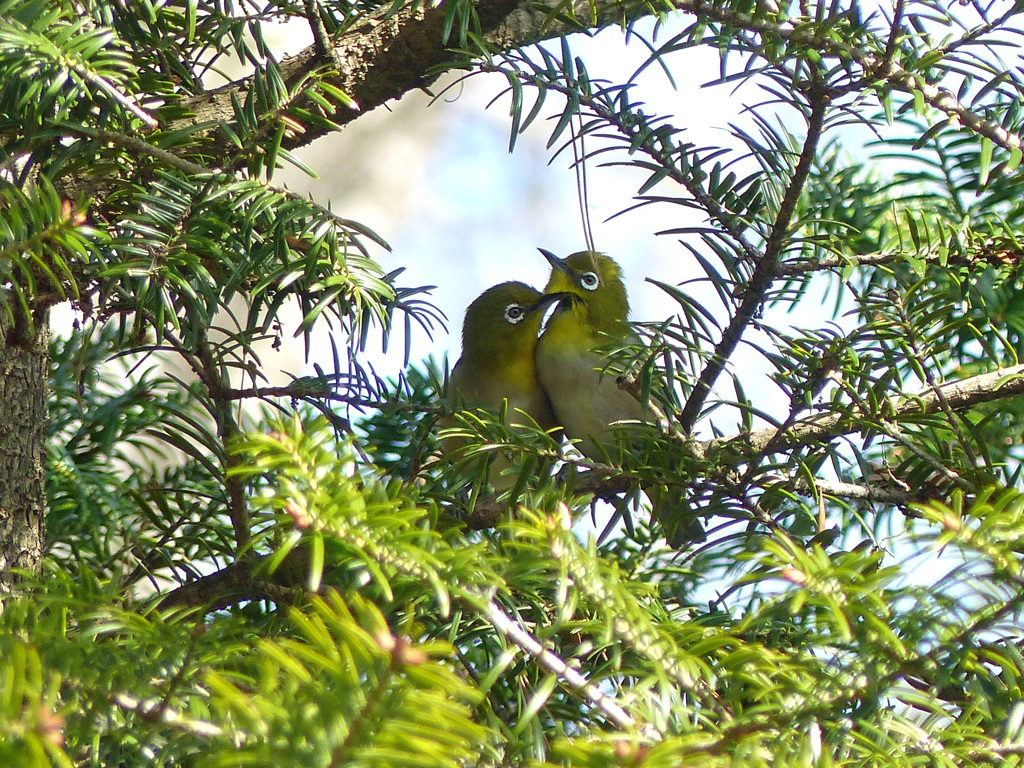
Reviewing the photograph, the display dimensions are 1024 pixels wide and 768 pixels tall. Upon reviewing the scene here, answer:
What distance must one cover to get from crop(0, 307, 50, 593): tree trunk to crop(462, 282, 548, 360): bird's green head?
114 cm

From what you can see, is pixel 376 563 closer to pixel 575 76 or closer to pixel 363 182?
pixel 575 76

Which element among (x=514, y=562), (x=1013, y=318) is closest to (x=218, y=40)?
(x=514, y=562)

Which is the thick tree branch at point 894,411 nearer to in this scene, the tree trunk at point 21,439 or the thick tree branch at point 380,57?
the thick tree branch at point 380,57

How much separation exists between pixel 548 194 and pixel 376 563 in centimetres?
642

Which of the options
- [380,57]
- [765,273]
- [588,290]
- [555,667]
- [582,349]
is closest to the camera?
[555,667]

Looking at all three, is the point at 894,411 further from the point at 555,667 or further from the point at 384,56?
the point at 384,56

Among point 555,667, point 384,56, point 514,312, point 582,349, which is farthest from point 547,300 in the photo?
point 555,667

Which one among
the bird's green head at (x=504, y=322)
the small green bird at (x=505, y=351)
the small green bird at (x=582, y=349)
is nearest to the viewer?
the small green bird at (x=582, y=349)

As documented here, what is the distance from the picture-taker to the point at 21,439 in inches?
33.3

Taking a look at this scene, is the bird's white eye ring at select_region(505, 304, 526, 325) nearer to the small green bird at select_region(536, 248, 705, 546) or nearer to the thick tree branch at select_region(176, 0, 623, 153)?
the small green bird at select_region(536, 248, 705, 546)

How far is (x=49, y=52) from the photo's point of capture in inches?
25.4

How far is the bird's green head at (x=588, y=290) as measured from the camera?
200cm

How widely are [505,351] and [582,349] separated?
0.71 feet

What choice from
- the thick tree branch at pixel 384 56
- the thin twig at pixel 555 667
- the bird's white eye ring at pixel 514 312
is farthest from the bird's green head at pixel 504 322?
the thin twig at pixel 555 667
